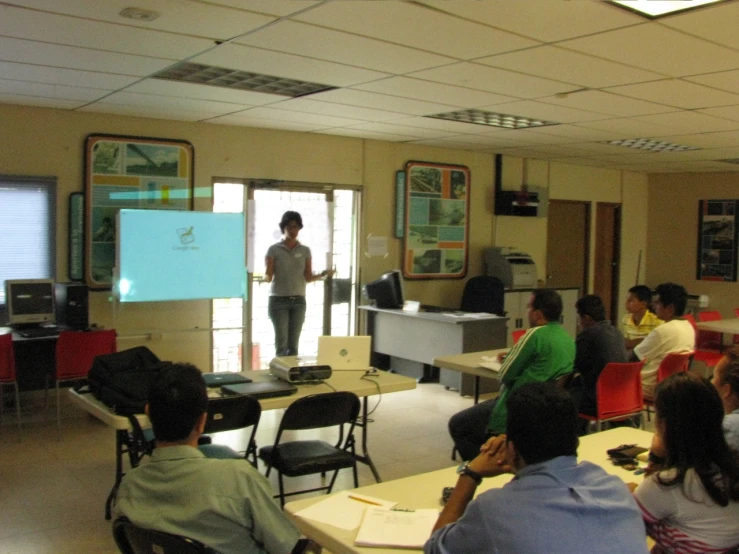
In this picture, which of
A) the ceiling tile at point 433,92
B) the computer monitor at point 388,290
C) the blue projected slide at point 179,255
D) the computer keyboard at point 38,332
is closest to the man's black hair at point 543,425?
the ceiling tile at point 433,92

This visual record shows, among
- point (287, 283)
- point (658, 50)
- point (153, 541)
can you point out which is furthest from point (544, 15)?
point (287, 283)

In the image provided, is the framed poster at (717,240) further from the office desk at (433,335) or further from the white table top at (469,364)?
the white table top at (469,364)

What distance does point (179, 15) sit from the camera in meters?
3.45

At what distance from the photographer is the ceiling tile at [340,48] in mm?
3697

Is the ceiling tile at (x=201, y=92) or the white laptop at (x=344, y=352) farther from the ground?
the ceiling tile at (x=201, y=92)

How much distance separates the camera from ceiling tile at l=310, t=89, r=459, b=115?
5.36 meters

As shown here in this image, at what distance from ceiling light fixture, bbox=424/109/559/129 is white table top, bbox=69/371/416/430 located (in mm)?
2657

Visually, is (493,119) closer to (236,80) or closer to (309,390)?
(236,80)

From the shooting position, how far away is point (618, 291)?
35.8ft

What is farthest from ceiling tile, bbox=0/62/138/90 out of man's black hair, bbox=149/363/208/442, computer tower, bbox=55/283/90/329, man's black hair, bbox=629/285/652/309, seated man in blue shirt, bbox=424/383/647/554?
man's black hair, bbox=629/285/652/309

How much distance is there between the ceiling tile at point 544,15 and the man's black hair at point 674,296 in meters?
2.57

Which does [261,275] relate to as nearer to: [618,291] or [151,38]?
[151,38]

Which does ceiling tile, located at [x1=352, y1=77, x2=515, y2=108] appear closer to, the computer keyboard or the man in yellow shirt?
the man in yellow shirt

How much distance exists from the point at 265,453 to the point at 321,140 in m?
4.41
